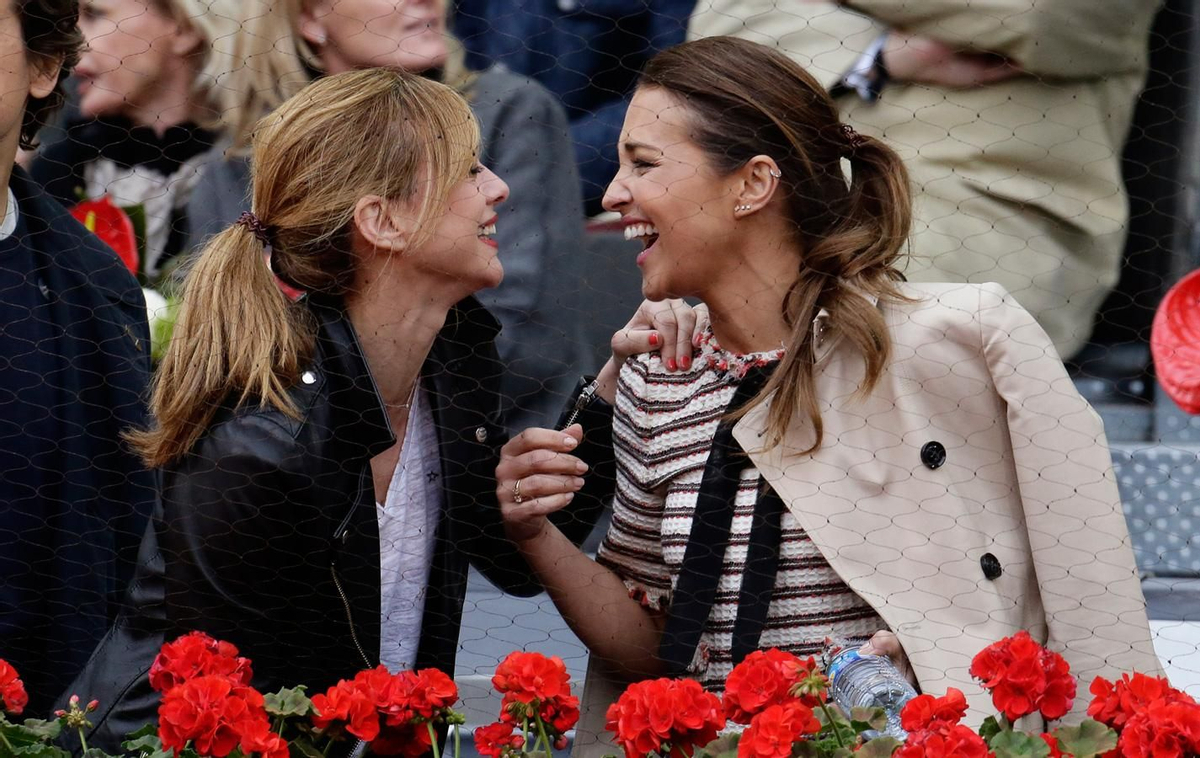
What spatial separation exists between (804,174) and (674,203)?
188mm

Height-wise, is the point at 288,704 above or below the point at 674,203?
below

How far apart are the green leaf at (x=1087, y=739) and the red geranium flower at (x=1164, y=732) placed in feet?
0.12

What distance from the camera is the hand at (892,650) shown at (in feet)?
6.31

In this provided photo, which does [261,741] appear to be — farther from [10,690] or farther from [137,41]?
[137,41]

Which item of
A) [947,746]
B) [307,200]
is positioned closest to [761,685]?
[947,746]

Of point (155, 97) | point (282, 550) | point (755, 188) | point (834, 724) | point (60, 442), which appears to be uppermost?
point (755, 188)

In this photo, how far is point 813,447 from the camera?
1992 millimetres

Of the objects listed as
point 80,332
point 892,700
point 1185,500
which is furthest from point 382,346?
point 1185,500

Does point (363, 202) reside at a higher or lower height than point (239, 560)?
higher

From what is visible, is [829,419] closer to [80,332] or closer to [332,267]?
[332,267]

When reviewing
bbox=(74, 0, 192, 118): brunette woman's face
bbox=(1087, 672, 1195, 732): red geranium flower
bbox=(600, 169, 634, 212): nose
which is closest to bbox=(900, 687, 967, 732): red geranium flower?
bbox=(1087, 672, 1195, 732): red geranium flower

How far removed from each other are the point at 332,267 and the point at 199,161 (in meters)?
1.15

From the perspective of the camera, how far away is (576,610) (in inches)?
81.7

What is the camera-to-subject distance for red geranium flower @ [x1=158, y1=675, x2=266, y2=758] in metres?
1.54
